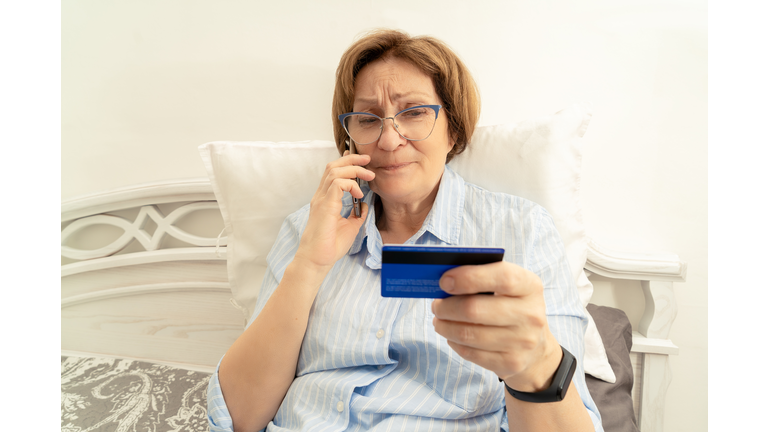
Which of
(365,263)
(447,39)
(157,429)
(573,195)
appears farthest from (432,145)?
(157,429)

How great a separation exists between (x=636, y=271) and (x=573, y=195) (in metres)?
0.35

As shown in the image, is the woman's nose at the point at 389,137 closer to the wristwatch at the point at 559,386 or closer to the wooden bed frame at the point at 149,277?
the wristwatch at the point at 559,386

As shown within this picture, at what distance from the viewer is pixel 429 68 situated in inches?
37.7

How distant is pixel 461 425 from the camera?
772 millimetres

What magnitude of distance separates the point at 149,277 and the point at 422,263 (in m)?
1.49

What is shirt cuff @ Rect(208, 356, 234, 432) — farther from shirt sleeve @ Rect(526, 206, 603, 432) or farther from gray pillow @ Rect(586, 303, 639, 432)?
gray pillow @ Rect(586, 303, 639, 432)

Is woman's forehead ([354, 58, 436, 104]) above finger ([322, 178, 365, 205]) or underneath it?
above

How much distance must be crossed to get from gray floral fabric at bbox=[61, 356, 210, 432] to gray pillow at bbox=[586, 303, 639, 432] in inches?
42.5

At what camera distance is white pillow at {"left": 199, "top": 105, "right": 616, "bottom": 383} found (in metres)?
1.06

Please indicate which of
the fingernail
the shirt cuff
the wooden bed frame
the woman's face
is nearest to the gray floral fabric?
the wooden bed frame

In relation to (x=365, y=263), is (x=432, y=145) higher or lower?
higher

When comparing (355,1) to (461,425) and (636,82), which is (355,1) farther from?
(461,425)

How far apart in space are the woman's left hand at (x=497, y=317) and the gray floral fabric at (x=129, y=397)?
965 millimetres

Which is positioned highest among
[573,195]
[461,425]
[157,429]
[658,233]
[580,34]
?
[580,34]
